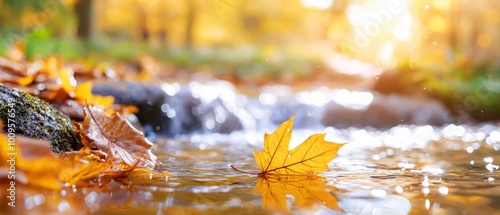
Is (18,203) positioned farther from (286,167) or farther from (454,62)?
(454,62)

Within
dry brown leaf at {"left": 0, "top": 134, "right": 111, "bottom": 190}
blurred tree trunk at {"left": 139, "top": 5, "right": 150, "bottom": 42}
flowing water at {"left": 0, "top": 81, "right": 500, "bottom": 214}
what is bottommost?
flowing water at {"left": 0, "top": 81, "right": 500, "bottom": 214}

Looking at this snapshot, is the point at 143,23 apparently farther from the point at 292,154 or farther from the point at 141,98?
the point at 292,154

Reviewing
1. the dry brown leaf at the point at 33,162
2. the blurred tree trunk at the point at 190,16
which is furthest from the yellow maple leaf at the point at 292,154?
the blurred tree trunk at the point at 190,16

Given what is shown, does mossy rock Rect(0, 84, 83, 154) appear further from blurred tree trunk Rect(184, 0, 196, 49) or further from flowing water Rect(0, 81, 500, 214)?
blurred tree trunk Rect(184, 0, 196, 49)

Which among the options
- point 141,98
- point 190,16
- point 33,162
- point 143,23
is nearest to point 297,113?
point 141,98

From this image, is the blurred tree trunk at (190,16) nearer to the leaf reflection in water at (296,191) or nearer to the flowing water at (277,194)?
the flowing water at (277,194)

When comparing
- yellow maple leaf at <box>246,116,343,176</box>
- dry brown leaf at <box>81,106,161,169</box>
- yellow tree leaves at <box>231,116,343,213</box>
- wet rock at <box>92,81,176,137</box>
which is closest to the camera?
yellow tree leaves at <box>231,116,343,213</box>

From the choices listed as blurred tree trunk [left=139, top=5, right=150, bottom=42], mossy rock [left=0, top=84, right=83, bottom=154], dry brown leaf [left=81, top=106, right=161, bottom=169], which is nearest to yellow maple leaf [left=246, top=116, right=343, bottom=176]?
dry brown leaf [left=81, top=106, right=161, bottom=169]
